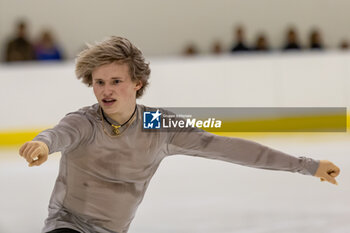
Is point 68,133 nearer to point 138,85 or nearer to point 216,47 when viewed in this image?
point 138,85

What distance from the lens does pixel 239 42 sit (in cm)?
674

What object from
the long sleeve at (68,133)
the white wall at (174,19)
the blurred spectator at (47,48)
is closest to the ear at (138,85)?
the long sleeve at (68,133)

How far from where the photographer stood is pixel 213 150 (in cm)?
200

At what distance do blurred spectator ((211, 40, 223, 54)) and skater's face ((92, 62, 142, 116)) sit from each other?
5.34 meters

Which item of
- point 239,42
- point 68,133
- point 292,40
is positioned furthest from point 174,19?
point 68,133

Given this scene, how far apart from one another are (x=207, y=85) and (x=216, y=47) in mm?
2326

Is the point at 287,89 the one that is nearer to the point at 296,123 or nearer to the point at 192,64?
the point at 296,123

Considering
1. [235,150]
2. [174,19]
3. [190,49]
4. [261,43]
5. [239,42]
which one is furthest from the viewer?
[174,19]

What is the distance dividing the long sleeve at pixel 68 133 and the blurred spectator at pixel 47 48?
15.4 ft

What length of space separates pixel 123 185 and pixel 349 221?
1457 mm

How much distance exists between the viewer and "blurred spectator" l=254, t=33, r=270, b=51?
6.88 m

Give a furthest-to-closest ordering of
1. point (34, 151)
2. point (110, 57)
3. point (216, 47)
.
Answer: point (216, 47) → point (110, 57) → point (34, 151)

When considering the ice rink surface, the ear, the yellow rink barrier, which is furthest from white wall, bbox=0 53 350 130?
the ear

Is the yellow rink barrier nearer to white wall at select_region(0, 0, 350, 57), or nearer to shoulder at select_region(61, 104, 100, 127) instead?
shoulder at select_region(61, 104, 100, 127)
